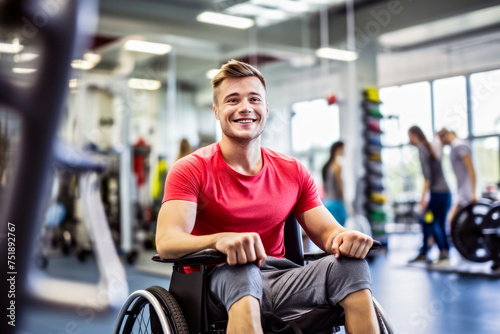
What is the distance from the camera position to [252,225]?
140cm

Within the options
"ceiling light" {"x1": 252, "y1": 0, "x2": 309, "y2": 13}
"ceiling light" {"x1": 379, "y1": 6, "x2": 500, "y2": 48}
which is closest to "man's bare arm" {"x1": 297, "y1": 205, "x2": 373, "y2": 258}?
"ceiling light" {"x1": 252, "y1": 0, "x2": 309, "y2": 13}

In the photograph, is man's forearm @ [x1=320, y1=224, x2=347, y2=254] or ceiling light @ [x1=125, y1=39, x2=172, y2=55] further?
ceiling light @ [x1=125, y1=39, x2=172, y2=55]

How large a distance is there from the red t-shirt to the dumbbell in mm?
3252

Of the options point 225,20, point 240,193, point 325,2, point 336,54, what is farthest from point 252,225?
point 336,54

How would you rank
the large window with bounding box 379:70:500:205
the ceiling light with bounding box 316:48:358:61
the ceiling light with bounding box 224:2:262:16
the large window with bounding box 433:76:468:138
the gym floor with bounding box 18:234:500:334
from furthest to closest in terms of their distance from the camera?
the large window with bounding box 433:76:468:138 < the large window with bounding box 379:70:500:205 < the ceiling light with bounding box 316:48:358:61 < the ceiling light with bounding box 224:2:262:16 < the gym floor with bounding box 18:234:500:334

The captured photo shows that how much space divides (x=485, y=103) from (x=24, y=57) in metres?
8.62

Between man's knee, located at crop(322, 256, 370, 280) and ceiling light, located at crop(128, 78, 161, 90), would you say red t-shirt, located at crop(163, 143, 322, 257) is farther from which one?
ceiling light, located at crop(128, 78, 161, 90)

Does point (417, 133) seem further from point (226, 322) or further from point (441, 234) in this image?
point (226, 322)

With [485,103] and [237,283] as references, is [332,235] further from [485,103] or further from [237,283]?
[485,103]

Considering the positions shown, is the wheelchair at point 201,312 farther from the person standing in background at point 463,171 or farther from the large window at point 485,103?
the large window at point 485,103

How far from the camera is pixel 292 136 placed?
679cm

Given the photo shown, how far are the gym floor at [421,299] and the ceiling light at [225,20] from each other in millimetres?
2874

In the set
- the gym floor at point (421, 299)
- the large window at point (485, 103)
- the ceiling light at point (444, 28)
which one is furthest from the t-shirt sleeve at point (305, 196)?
the large window at point (485, 103)

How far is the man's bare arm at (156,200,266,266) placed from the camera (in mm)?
1141
